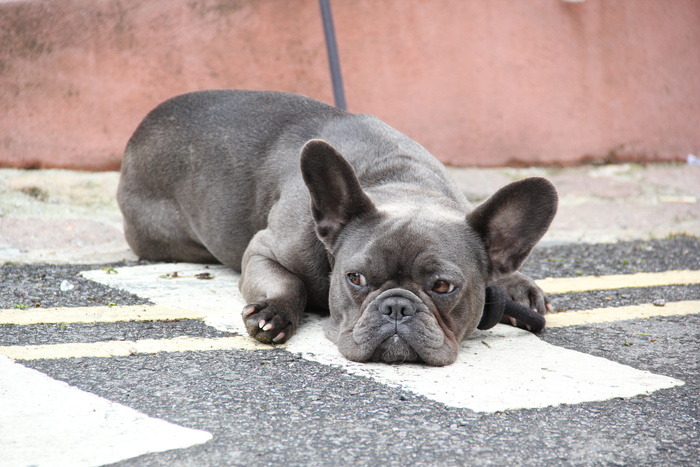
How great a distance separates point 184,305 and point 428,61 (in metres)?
3.81

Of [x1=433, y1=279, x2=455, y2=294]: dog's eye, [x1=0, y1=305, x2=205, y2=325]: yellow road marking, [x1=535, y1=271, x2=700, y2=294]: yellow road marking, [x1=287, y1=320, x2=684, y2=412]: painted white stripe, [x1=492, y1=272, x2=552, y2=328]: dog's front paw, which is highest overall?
[x1=433, y1=279, x2=455, y2=294]: dog's eye

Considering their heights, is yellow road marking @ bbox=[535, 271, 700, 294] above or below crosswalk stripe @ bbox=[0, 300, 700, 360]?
below

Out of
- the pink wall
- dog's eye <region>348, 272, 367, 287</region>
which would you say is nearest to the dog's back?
dog's eye <region>348, 272, 367, 287</region>

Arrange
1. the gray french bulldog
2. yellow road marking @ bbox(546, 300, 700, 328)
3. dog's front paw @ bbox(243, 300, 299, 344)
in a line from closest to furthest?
the gray french bulldog < dog's front paw @ bbox(243, 300, 299, 344) < yellow road marking @ bbox(546, 300, 700, 328)

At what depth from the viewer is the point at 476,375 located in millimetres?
3076

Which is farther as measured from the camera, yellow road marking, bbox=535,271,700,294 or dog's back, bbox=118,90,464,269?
yellow road marking, bbox=535,271,700,294

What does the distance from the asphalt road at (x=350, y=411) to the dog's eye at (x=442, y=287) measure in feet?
1.64

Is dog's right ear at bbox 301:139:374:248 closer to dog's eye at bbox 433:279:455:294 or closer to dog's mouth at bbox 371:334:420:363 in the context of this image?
dog's eye at bbox 433:279:455:294

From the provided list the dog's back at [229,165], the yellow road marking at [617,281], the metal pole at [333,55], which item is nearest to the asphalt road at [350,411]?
the yellow road marking at [617,281]

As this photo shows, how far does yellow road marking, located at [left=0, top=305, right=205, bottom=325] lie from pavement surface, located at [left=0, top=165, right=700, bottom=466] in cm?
1

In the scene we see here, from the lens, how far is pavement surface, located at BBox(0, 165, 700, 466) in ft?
7.68

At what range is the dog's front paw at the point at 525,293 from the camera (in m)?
3.93

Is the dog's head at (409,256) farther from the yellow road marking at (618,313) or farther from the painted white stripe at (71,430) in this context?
the painted white stripe at (71,430)

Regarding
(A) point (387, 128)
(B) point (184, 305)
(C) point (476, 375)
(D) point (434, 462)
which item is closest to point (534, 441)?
(D) point (434, 462)
